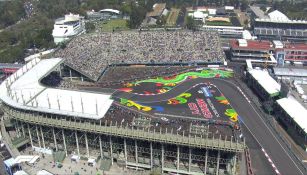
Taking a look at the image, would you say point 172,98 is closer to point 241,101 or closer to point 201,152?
point 241,101

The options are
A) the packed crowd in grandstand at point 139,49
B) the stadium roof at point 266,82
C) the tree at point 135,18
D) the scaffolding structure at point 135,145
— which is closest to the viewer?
the scaffolding structure at point 135,145

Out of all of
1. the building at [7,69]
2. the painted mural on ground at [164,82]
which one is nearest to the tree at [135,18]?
the painted mural on ground at [164,82]

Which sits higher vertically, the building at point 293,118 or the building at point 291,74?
the building at point 291,74

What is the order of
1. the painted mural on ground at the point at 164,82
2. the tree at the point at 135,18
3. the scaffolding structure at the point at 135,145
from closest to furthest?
the scaffolding structure at the point at 135,145
the painted mural on ground at the point at 164,82
the tree at the point at 135,18

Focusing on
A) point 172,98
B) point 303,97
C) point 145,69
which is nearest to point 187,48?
point 145,69

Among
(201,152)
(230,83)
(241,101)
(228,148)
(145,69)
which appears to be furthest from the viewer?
(145,69)

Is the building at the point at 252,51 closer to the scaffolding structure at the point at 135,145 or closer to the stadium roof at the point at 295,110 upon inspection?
the stadium roof at the point at 295,110

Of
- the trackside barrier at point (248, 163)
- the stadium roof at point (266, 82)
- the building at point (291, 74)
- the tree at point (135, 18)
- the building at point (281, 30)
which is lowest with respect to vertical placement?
the trackside barrier at point (248, 163)

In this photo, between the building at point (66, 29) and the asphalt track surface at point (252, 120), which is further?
the building at point (66, 29)
